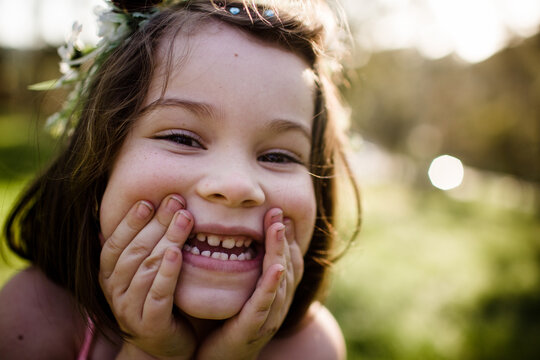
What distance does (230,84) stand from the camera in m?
1.49

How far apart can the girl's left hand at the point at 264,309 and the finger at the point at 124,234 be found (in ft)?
1.49

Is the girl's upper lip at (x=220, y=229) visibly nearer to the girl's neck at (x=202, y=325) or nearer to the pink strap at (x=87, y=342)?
the girl's neck at (x=202, y=325)

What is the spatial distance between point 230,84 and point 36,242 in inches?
52.2

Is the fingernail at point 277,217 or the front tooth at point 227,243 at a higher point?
the fingernail at point 277,217

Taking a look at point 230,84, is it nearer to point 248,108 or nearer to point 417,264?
point 248,108

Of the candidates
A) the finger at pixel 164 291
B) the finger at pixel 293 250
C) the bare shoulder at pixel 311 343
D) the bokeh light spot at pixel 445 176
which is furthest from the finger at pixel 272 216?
the bokeh light spot at pixel 445 176

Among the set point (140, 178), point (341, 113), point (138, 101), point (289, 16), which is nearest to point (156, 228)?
point (140, 178)

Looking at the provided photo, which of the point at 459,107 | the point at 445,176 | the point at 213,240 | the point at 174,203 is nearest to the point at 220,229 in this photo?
the point at 213,240

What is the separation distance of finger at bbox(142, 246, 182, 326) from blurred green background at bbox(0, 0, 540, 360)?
2.75 feet

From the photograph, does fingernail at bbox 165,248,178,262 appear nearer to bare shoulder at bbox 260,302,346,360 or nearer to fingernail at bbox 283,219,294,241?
fingernail at bbox 283,219,294,241

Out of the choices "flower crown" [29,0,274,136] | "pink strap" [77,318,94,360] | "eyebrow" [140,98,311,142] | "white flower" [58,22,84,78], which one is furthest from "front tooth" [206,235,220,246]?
"white flower" [58,22,84,78]

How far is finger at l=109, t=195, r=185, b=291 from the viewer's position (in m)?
1.42

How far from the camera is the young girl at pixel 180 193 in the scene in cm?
143

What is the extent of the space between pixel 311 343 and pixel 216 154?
1212mm
